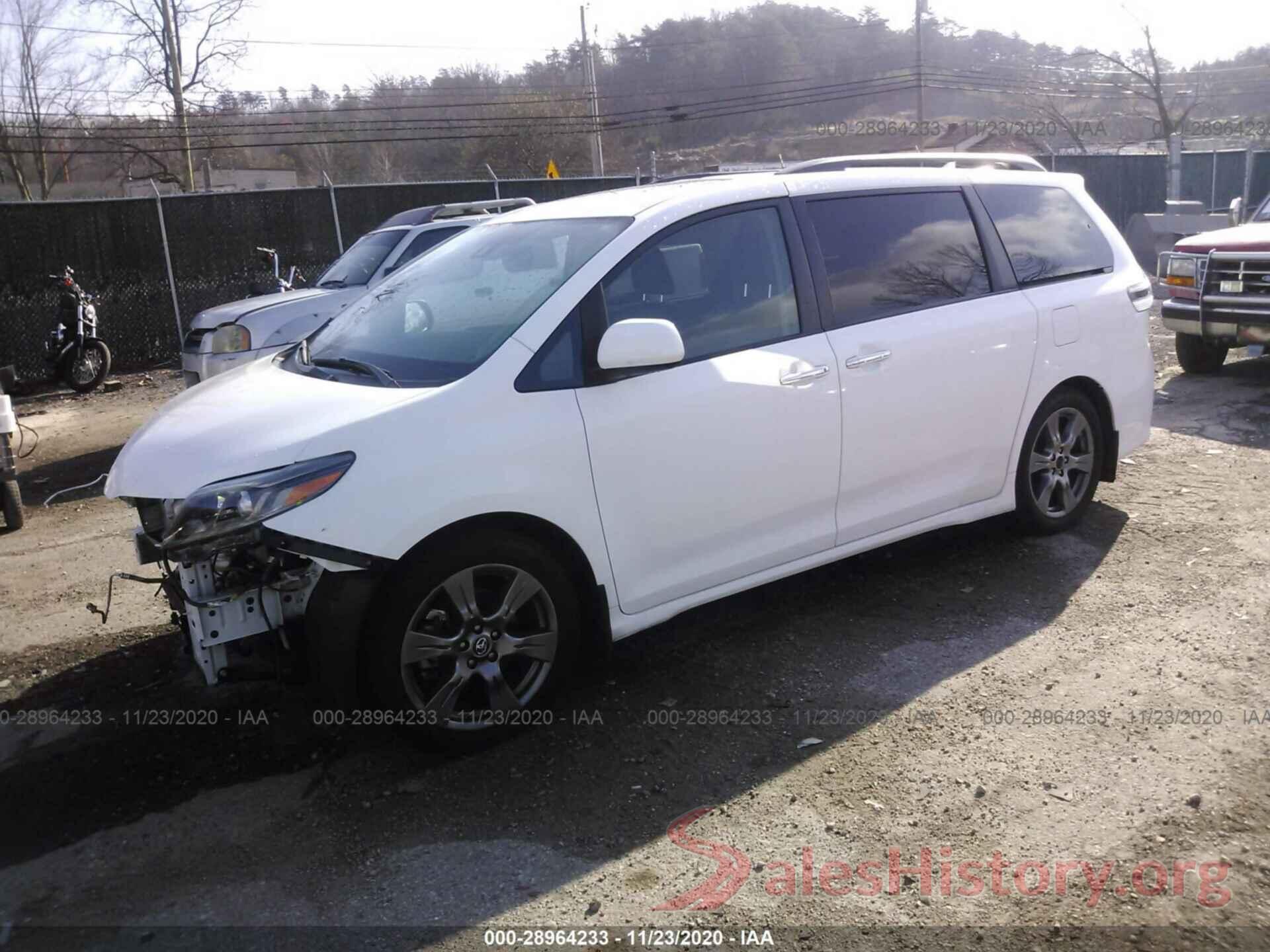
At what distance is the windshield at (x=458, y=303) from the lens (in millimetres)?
3943

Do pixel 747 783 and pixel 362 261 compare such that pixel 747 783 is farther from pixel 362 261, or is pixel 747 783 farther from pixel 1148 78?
pixel 1148 78

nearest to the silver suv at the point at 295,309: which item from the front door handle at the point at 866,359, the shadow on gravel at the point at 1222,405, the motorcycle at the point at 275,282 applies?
the motorcycle at the point at 275,282

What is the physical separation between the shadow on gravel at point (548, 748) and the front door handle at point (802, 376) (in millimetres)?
1119

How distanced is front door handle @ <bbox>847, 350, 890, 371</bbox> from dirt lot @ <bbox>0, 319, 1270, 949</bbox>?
1.14 m

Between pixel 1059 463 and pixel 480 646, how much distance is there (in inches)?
130

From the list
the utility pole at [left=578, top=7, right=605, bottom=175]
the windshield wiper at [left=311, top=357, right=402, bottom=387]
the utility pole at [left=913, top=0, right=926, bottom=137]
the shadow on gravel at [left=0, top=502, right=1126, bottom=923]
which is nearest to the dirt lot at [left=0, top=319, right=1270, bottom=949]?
the shadow on gravel at [left=0, top=502, right=1126, bottom=923]

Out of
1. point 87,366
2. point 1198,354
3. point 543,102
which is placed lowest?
point 1198,354

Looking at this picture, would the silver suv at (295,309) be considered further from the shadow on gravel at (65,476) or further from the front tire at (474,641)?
the front tire at (474,641)

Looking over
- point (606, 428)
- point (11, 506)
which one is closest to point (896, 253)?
point (606, 428)

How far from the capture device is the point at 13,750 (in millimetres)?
4062

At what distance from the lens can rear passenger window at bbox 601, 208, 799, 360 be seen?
4102 mm

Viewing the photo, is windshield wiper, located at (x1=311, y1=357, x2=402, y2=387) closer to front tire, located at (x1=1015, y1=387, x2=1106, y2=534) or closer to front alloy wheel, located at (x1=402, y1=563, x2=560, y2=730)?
front alloy wheel, located at (x1=402, y1=563, x2=560, y2=730)

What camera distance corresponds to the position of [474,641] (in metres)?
3.68

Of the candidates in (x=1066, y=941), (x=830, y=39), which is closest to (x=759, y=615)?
(x=1066, y=941)
